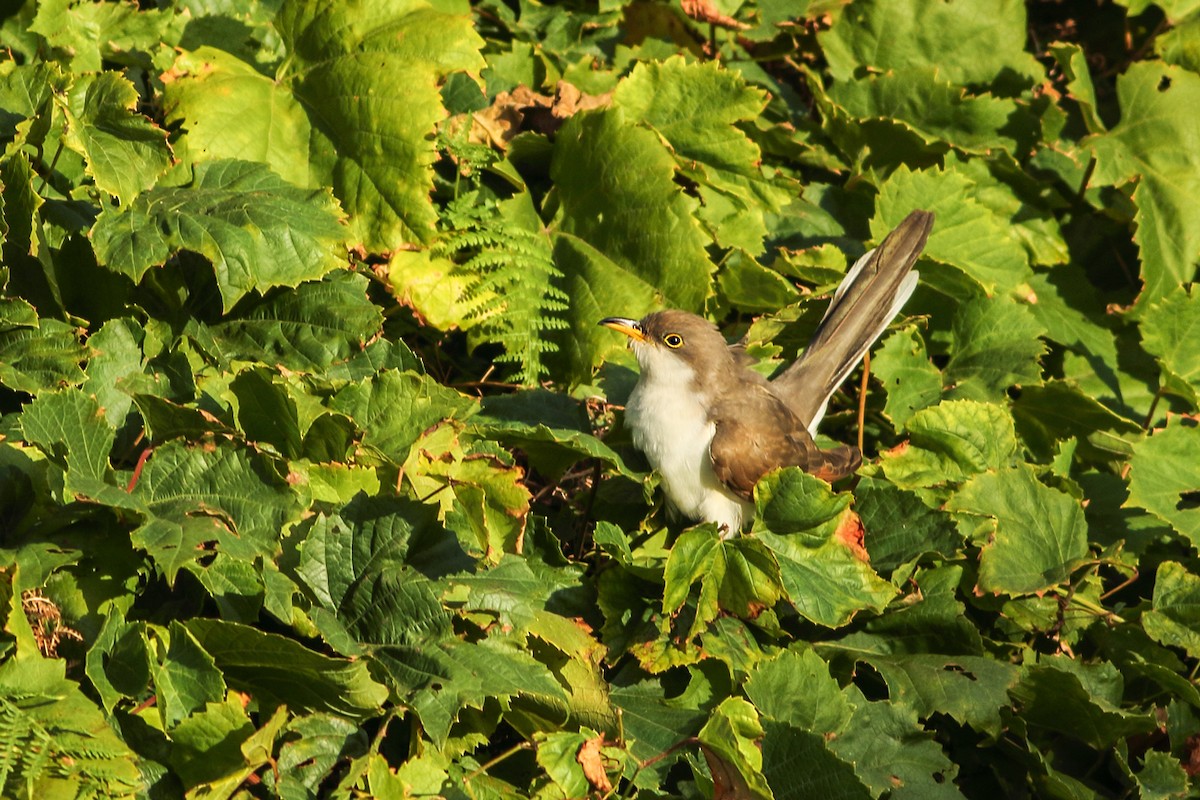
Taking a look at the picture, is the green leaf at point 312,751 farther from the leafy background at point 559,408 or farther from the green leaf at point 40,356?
the green leaf at point 40,356

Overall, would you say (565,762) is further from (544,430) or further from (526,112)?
(526,112)

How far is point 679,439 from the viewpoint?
4.93 m

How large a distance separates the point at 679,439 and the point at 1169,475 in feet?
7.95

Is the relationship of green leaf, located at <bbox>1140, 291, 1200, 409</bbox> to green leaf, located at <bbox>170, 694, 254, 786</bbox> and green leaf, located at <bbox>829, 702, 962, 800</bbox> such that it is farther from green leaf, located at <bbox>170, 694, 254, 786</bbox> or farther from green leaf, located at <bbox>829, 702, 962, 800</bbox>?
green leaf, located at <bbox>170, 694, 254, 786</bbox>

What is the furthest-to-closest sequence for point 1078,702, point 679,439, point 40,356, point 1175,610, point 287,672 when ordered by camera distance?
1. point 1175,610
2. point 679,439
3. point 1078,702
4. point 40,356
5. point 287,672

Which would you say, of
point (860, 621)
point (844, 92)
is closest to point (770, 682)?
point (860, 621)

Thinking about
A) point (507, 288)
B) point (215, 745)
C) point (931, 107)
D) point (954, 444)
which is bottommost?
point (954, 444)

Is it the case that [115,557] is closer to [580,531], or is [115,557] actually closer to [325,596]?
[325,596]

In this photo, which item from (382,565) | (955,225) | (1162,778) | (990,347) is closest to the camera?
(382,565)

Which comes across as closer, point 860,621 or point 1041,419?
point 860,621

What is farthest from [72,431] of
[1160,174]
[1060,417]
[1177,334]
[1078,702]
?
[1160,174]

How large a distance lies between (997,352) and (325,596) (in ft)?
12.0

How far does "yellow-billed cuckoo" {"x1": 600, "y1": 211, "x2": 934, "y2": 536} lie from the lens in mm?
4957

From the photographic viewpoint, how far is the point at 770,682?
4301 mm
